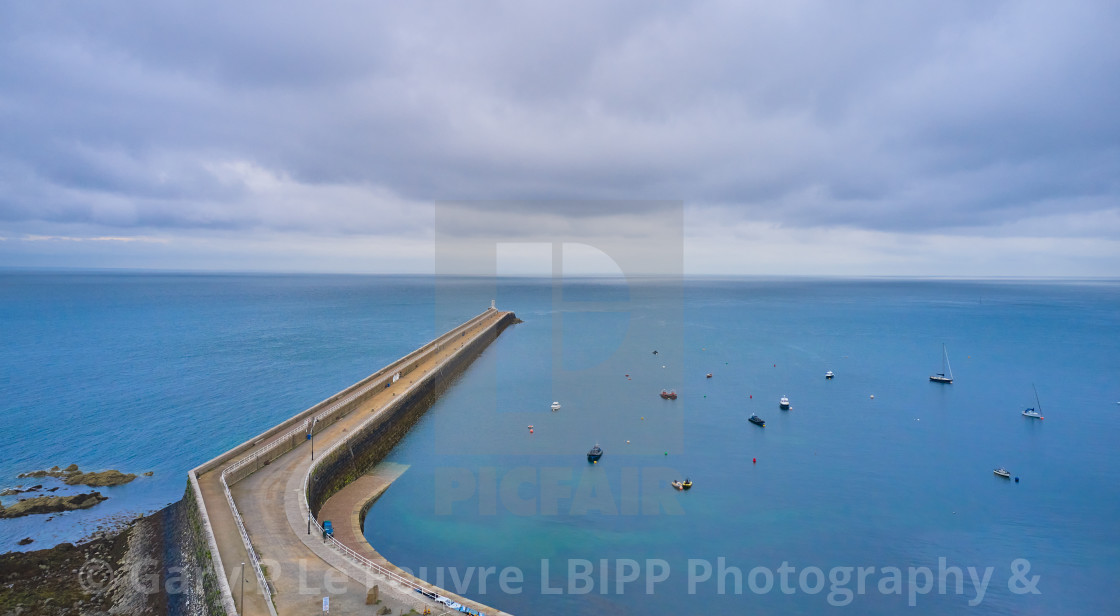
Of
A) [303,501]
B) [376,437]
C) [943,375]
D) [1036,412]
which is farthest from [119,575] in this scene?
[943,375]

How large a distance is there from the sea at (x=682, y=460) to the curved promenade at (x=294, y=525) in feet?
12.9

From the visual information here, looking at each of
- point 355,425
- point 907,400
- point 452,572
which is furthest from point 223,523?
point 907,400

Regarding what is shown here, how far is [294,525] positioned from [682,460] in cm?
2525

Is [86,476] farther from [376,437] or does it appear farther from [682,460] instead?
[682,460]

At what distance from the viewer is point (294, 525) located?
2236 cm

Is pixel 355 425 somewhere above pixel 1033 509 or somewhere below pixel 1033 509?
above

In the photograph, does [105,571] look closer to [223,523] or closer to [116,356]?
[223,523]

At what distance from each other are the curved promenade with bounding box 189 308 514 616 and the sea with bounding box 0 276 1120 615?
3.92m

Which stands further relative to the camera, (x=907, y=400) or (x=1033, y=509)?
(x=907, y=400)

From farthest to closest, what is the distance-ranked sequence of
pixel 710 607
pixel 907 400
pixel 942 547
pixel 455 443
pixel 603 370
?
pixel 603 370 < pixel 907 400 < pixel 455 443 < pixel 942 547 < pixel 710 607

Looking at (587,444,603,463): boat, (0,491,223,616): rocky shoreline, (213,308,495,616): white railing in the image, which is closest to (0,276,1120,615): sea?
(587,444,603,463): boat

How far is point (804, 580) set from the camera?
22.9 m

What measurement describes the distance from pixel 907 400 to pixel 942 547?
105ft

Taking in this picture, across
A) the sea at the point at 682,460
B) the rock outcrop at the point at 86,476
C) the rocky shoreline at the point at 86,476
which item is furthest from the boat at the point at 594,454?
the rock outcrop at the point at 86,476
